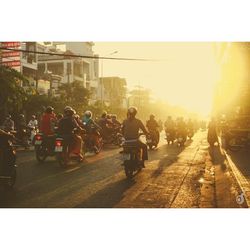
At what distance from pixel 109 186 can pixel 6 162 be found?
6.62ft

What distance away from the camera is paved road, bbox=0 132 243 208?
25.6ft

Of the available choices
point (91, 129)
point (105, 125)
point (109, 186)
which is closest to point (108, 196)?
point (109, 186)

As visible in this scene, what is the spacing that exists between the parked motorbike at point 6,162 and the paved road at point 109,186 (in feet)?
0.69

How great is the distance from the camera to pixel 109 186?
9.33 meters

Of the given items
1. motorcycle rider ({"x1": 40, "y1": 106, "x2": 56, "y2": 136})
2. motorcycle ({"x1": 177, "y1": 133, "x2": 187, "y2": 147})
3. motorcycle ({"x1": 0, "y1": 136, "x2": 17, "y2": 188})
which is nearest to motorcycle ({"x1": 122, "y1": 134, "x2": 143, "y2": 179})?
motorcycle ({"x1": 0, "y1": 136, "x2": 17, "y2": 188})

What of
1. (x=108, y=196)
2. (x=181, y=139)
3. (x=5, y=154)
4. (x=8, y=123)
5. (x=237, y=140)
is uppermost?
(x=8, y=123)

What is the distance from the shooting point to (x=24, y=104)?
17.1 metres

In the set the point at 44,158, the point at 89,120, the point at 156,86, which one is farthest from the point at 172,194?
the point at 89,120

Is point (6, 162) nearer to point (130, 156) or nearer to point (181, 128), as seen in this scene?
Answer: point (130, 156)

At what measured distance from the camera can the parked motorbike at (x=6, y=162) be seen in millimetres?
8578

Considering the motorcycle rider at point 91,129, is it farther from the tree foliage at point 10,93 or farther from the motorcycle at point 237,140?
the motorcycle at point 237,140

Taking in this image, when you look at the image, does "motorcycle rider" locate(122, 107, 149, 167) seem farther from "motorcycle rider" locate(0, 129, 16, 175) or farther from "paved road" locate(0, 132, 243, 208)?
"motorcycle rider" locate(0, 129, 16, 175)
